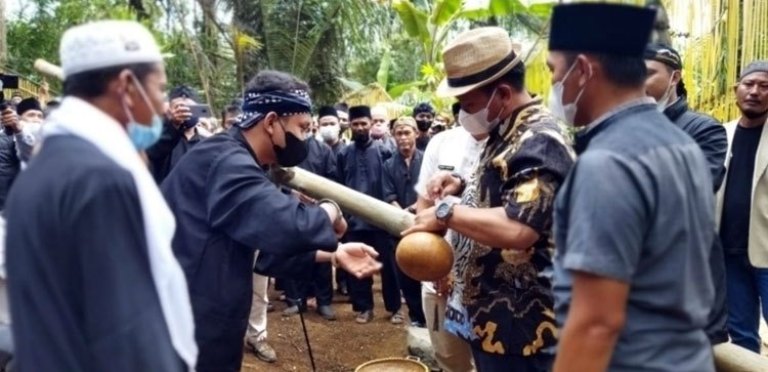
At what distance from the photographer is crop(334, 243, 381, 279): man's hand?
351 cm

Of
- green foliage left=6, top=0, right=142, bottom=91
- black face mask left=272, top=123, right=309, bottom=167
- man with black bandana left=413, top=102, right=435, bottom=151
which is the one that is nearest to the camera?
black face mask left=272, top=123, right=309, bottom=167

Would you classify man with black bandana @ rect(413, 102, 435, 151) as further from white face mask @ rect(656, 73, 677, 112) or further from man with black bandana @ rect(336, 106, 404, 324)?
white face mask @ rect(656, 73, 677, 112)

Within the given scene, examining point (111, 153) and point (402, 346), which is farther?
point (402, 346)

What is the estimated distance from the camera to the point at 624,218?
1.92 metres

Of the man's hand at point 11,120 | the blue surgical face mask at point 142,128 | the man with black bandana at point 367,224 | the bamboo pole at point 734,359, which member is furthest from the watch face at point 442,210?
the man's hand at point 11,120

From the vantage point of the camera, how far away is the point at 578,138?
7.91 feet

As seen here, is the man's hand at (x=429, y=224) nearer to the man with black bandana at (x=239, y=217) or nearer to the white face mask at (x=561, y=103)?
the man with black bandana at (x=239, y=217)

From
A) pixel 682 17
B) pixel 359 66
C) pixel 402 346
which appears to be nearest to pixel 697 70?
pixel 682 17

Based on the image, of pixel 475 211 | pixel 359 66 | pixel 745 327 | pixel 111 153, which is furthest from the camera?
pixel 359 66

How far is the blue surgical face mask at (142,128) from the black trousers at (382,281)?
19.4ft

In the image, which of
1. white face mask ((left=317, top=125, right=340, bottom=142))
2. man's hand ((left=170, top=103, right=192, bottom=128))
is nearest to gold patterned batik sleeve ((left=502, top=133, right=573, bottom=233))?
man's hand ((left=170, top=103, right=192, bottom=128))

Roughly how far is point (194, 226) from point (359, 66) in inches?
924

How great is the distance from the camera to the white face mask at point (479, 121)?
3.15m

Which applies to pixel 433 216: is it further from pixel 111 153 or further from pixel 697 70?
pixel 697 70
